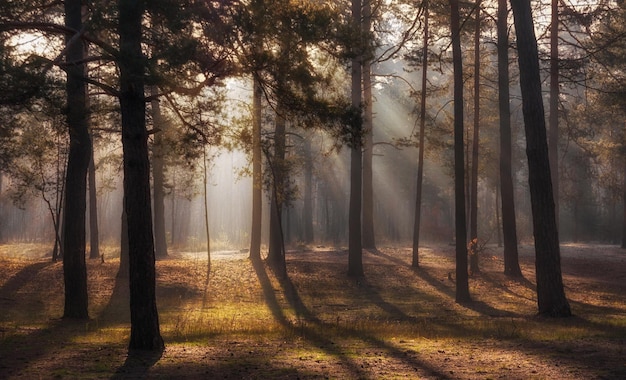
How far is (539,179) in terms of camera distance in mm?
14578

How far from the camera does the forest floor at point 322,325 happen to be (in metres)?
9.17

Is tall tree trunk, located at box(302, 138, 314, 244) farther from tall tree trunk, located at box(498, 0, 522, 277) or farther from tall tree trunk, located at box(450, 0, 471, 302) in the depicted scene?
tall tree trunk, located at box(450, 0, 471, 302)

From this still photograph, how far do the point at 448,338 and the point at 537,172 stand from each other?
425 centimetres

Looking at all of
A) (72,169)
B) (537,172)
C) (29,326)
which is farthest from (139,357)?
(537,172)

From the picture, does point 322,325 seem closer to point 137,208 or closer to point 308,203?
point 137,208

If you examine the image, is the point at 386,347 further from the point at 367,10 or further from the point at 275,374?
the point at 367,10

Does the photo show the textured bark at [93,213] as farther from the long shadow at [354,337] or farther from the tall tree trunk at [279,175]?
the long shadow at [354,337]

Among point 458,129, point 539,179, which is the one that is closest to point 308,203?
point 458,129

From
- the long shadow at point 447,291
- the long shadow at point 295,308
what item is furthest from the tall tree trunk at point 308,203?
the long shadow at point 295,308

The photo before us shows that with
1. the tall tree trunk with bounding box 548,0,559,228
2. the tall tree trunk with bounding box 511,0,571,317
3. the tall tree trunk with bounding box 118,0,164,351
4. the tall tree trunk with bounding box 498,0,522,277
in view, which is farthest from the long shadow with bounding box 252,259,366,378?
the tall tree trunk with bounding box 548,0,559,228

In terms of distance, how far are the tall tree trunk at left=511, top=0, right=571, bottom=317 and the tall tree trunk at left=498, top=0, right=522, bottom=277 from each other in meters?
9.57

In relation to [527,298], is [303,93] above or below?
above

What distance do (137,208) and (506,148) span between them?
17078mm

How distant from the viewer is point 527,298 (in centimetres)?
2186
